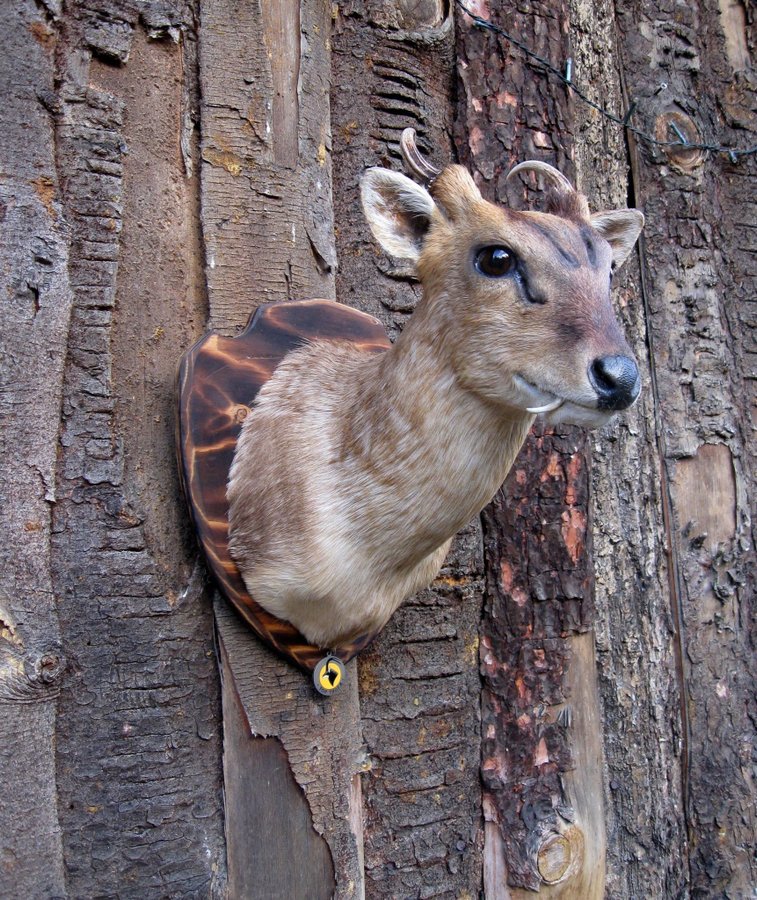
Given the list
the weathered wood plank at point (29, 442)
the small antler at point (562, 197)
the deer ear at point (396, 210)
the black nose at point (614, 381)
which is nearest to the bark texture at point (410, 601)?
the weathered wood plank at point (29, 442)

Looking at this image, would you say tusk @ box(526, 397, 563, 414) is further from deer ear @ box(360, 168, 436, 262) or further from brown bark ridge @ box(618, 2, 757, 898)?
brown bark ridge @ box(618, 2, 757, 898)

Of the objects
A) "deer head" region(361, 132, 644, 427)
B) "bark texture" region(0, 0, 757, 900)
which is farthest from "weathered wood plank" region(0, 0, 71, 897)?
"deer head" region(361, 132, 644, 427)

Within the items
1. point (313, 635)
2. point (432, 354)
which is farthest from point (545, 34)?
point (313, 635)

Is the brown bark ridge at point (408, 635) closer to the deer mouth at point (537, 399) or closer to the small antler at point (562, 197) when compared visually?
the small antler at point (562, 197)

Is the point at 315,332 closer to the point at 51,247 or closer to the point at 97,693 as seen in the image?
the point at 51,247

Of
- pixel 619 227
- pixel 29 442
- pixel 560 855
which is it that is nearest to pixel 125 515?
pixel 29 442

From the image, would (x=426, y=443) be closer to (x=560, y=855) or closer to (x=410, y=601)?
(x=410, y=601)

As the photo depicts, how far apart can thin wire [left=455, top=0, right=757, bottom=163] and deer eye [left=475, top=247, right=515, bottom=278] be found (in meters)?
0.89

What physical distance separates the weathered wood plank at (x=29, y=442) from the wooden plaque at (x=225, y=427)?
228mm

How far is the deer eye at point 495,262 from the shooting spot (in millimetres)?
1492

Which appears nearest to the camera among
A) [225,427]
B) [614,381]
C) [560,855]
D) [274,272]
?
[614,381]

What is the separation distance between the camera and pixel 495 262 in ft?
4.92

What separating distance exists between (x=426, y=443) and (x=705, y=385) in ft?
4.04

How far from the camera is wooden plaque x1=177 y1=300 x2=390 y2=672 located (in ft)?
5.63
